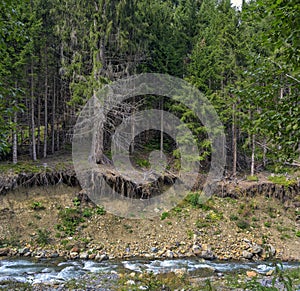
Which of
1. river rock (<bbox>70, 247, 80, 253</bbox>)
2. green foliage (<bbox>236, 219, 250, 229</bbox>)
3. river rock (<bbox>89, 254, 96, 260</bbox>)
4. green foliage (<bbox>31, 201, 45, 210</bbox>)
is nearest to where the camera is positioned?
river rock (<bbox>89, 254, 96, 260</bbox>)

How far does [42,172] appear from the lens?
591 inches

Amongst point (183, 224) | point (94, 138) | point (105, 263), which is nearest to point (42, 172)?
point (94, 138)

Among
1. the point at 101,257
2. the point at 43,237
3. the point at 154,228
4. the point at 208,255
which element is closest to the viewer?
the point at 101,257

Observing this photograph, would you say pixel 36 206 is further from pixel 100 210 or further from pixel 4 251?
pixel 100 210

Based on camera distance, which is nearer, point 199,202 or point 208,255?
point 208,255

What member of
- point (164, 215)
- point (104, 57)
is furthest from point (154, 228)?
point (104, 57)

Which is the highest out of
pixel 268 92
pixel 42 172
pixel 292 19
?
pixel 292 19

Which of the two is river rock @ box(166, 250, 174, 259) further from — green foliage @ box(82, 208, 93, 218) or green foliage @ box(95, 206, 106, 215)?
green foliage @ box(82, 208, 93, 218)

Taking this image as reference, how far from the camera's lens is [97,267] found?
10453mm

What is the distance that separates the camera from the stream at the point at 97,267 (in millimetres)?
9341

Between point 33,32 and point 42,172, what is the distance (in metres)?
7.70

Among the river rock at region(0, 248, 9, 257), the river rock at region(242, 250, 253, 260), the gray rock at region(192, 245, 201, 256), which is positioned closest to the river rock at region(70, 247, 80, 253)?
the river rock at region(0, 248, 9, 257)

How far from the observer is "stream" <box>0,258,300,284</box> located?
9.34m

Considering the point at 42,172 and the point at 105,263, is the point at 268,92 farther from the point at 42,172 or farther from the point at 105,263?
the point at 42,172
